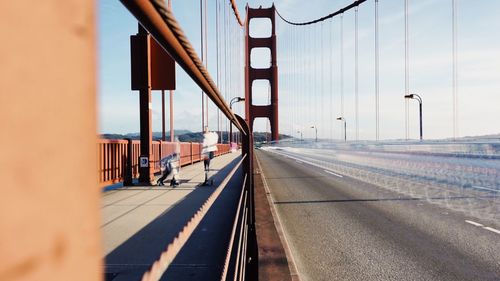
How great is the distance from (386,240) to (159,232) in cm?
300

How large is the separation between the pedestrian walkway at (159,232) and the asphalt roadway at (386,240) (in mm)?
975

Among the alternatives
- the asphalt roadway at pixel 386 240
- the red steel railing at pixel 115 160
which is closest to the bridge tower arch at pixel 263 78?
the red steel railing at pixel 115 160

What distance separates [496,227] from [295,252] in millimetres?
3450

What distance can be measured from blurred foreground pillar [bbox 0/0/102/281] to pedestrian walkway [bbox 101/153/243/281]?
124cm

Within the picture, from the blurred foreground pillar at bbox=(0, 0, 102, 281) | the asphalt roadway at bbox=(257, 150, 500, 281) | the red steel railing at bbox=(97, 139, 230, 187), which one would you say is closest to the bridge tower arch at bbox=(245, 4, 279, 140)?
the red steel railing at bbox=(97, 139, 230, 187)

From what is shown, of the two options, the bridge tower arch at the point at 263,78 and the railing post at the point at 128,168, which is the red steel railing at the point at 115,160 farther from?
the bridge tower arch at the point at 263,78

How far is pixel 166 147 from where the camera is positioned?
15266 mm

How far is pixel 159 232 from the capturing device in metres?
4.79

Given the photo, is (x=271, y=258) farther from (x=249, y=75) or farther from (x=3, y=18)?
(x=249, y=75)

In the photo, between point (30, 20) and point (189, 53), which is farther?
point (189, 53)

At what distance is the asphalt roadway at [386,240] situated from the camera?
3.92 metres

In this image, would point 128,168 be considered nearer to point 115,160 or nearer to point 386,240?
point 115,160

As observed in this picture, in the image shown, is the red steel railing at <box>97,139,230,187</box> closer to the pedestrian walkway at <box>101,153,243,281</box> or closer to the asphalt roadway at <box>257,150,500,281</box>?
the pedestrian walkway at <box>101,153,243,281</box>

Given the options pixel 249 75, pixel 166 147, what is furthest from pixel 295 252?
pixel 249 75
